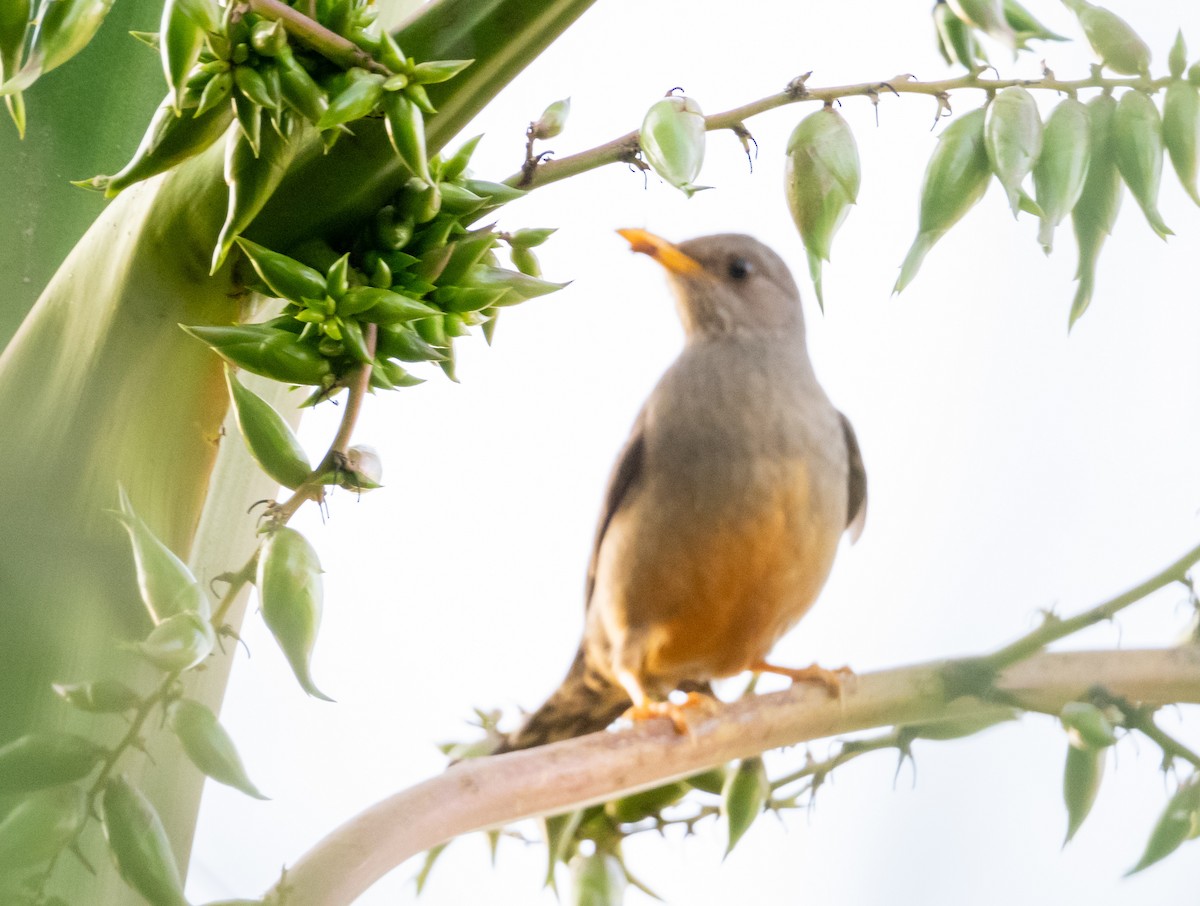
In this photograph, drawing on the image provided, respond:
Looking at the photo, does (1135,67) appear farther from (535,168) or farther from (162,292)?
(162,292)

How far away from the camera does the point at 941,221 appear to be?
438 mm

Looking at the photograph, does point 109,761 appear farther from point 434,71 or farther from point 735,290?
point 735,290

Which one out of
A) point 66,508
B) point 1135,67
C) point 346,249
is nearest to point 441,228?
point 346,249

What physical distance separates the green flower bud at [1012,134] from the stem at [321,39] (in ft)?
0.70

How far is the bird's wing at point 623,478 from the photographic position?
695mm

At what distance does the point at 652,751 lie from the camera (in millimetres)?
407

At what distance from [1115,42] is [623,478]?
353 millimetres

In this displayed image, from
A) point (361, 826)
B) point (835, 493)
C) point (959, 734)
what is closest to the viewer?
point (361, 826)

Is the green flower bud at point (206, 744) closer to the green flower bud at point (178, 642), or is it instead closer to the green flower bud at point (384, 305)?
the green flower bud at point (178, 642)

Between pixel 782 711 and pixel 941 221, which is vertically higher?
pixel 941 221

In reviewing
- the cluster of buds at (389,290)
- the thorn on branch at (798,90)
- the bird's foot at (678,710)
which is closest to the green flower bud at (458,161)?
the cluster of buds at (389,290)

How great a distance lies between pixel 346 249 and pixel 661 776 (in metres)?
0.21

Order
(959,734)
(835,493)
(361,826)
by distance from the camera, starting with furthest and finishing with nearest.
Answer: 1. (835,493)
2. (959,734)
3. (361,826)

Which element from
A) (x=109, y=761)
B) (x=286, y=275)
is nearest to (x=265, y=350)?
(x=286, y=275)
